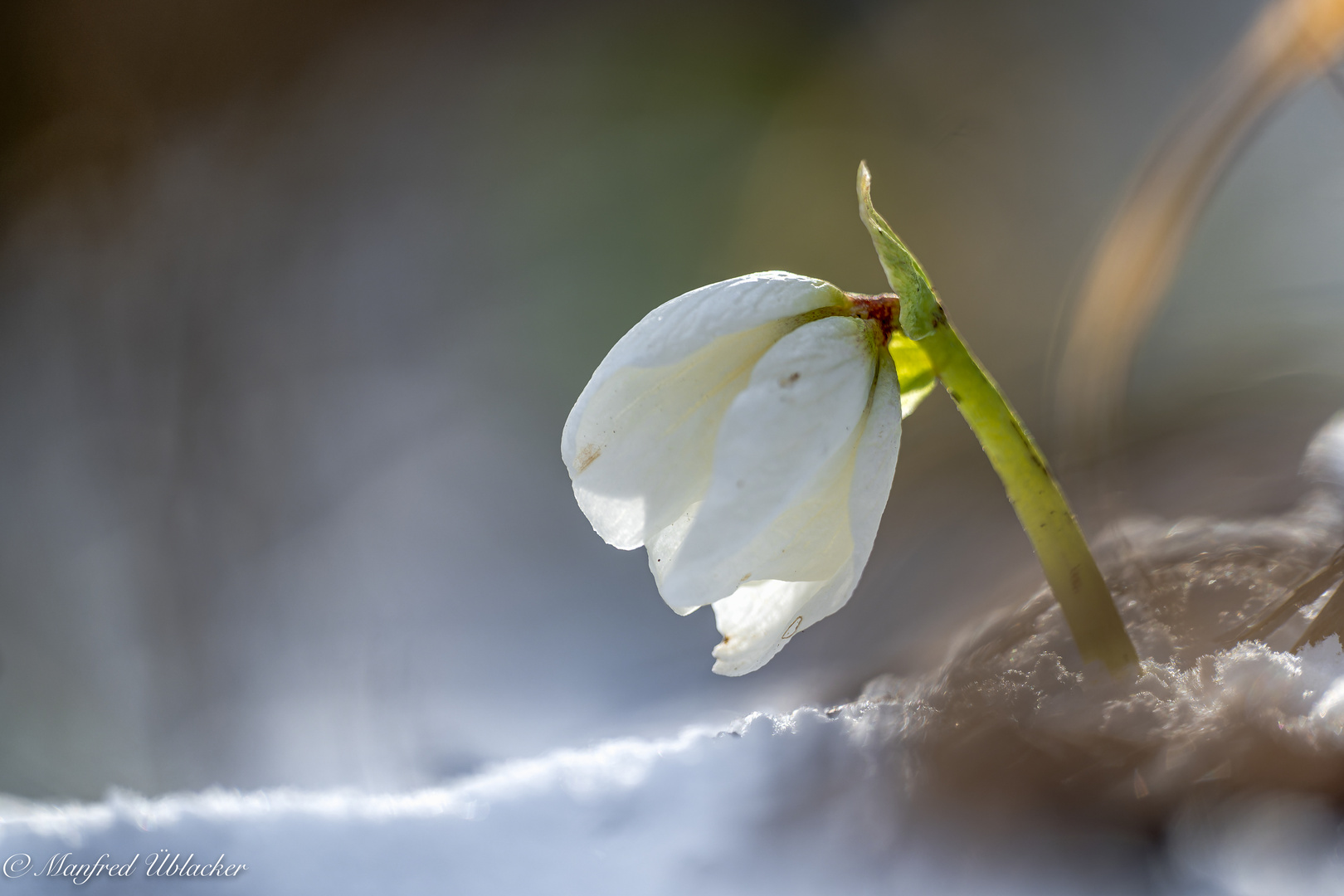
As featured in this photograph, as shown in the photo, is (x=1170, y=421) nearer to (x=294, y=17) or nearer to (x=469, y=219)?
(x=469, y=219)

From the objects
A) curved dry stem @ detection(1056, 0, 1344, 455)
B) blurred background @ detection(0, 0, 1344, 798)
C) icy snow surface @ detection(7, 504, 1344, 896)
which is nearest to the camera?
icy snow surface @ detection(7, 504, 1344, 896)

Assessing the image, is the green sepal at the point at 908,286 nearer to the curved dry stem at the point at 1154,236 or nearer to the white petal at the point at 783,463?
the white petal at the point at 783,463

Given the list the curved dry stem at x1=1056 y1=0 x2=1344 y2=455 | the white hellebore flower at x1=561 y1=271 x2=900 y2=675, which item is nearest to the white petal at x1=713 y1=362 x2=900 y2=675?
the white hellebore flower at x1=561 y1=271 x2=900 y2=675

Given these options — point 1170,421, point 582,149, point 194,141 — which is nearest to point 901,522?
point 1170,421

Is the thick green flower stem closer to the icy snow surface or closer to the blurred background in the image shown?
the icy snow surface

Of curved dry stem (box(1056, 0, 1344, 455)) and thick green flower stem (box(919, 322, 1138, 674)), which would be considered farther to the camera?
curved dry stem (box(1056, 0, 1344, 455))

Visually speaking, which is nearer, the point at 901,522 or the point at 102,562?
the point at 901,522
